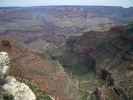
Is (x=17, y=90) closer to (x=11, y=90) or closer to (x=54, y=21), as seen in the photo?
(x=11, y=90)

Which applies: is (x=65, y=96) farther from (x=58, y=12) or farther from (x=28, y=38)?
(x=58, y=12)

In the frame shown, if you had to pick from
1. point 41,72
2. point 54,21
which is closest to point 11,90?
point 41,72

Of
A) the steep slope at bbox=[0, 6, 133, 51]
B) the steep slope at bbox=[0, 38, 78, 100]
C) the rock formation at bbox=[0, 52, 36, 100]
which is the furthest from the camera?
the steep slope at bbox=[0, 6, 133, 51]

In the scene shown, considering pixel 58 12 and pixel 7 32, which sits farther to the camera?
pixel 58 12

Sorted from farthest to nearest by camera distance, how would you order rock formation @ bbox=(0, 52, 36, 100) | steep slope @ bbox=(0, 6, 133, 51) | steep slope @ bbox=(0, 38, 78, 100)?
steep slope @ bbox=(0, 6, 133, 51)
steep slope @ bbox=(0, 38, 78, 100)
rock formation @ bbox=(0, 52, 36, 100)

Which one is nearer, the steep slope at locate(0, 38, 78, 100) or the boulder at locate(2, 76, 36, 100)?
the boulder at locate(2, 76, 36, 100)

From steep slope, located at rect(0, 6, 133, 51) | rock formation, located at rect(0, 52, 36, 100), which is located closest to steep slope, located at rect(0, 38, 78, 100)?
rock formation, located at rect(0, 52, 36, 100)

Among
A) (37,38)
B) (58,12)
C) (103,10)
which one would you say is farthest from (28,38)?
(103,10)

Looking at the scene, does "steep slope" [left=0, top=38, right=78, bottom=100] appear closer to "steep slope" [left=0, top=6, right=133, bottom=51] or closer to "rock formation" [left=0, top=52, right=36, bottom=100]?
"rock formation" [left=0, top=52, right=36, bottom=100]

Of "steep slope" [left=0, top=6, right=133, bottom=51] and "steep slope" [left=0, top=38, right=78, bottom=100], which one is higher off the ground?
"steep slope" [left=0, top=6, right=133, bottom=51]

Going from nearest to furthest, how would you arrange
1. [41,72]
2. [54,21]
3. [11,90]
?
[11,90]
[41,72]
[54,21]

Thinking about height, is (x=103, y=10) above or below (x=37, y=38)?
above
